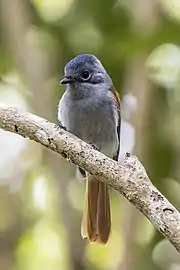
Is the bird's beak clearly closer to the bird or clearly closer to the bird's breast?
the bird

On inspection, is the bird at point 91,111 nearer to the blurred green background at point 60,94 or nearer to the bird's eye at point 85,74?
the bird's eye at point 85,74

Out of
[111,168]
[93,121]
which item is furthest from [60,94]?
[111,168]

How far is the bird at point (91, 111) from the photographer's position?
8.23ft

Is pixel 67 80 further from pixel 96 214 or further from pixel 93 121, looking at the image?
pixel 96 214

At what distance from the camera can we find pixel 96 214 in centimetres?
267

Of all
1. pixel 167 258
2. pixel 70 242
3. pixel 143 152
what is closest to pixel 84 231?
pixel 70 242

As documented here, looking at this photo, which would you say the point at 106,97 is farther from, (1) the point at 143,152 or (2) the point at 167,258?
(2) the point at 167,258

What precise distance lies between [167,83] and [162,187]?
1.74ft

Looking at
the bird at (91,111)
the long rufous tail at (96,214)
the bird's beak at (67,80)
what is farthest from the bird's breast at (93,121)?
the long rufous tail at (96,214)

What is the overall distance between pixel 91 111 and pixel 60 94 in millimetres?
873

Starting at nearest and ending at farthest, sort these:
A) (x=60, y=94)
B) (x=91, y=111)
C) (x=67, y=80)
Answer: (x=67, y=80) < (x=91, y=111) < (x=60, y=94)

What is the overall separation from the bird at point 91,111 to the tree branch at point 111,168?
0.68m

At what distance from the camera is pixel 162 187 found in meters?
3.33

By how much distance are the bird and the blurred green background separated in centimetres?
27
